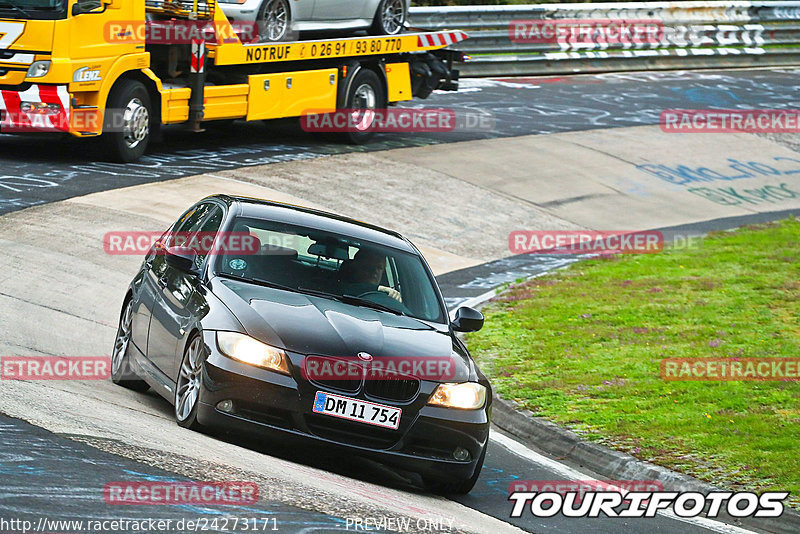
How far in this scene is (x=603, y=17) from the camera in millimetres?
30453

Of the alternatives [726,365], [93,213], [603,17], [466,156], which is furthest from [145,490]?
[603,17]

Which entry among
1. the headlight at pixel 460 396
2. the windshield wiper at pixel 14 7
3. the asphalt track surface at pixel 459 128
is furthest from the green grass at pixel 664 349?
the windshield wiper at pixel 14 7

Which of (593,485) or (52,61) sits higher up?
(52,61)

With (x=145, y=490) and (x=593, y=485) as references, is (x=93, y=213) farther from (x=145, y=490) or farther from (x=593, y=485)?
(x=145, y=490)

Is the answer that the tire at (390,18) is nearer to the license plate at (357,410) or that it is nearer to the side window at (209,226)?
the side window at (209,226)

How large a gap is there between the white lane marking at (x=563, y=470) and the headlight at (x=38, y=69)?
9295 mm

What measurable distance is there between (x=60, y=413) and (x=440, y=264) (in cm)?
957

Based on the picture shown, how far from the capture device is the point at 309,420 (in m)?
6.93

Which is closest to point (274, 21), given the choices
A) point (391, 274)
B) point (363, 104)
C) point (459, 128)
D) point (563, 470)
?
point (363, 104)

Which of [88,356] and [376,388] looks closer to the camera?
[376,388]

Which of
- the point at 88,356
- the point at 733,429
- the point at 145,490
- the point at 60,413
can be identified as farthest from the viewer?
the point at 88,356

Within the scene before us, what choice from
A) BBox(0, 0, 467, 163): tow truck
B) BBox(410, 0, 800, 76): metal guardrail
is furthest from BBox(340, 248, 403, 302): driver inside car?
BBox(410, 0, 800, 76): metal guardrail

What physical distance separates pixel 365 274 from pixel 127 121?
10.0 m

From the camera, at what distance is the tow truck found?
1614 centimetres
